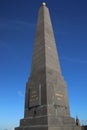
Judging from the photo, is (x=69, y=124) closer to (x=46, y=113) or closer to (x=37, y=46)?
(x=46, y=113)

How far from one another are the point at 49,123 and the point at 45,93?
1815 millimetres

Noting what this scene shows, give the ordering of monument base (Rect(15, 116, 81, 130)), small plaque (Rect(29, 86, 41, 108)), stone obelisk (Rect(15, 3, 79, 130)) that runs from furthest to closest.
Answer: small plaque (Rect(29, 86, 41, 108)) < stone obelisk (Rect(15, 3, 79, 130)) < monument base (Rect(15, 116, 81, 130))

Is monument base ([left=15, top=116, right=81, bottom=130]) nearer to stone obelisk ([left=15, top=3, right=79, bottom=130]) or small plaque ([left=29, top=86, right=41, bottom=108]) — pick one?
stone obelisk ([left=15, top=3, right=79, bottom=130])

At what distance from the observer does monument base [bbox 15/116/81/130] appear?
26.0 ft

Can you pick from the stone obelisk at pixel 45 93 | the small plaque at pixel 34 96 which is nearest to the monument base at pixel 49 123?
the stone obelisk at pixel 45 93

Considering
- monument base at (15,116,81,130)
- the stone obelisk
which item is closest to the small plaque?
the stone obelisk

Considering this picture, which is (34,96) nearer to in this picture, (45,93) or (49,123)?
(45,93)

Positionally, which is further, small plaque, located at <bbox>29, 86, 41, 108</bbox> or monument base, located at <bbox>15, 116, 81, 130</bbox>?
small plaque, located at <bbox>29, 86, 41, 108</bbox>

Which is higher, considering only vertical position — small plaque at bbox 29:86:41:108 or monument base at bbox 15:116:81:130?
small plaque at bbox 29:86:41:108

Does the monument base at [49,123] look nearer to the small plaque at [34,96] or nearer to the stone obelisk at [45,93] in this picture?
the stone obelisk at [45,93]

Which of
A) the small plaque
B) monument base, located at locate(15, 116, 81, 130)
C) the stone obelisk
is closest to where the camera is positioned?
monument base, located at locate(15, 116, 81, 130)

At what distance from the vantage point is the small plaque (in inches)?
370

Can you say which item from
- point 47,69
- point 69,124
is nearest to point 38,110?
point 69,124

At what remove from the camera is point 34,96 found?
984 centimetres
